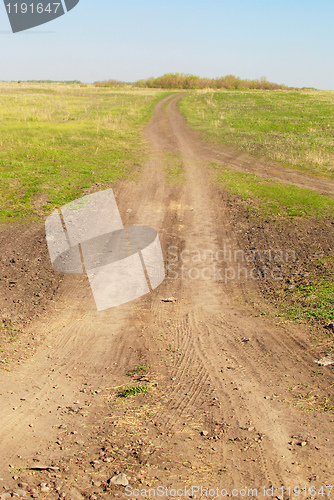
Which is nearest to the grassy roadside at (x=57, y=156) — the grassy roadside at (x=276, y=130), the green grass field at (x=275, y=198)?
the green grass field at (x=275, y=198)

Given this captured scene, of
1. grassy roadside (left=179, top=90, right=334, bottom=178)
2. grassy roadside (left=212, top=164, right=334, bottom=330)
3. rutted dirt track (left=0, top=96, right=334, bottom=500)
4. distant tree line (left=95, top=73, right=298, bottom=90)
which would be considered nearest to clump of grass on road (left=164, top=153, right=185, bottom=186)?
grassy roadside (left=212, top=164, right=334, bottom=330)

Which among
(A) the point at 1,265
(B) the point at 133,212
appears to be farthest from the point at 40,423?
(B) the point at 133,212

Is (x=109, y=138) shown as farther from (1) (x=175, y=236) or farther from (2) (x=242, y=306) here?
(2) (x=242, y=306)

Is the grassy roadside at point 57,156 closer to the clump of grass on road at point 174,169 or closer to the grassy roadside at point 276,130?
the clump of grass on road at point 174,169

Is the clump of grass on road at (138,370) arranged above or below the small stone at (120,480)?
below

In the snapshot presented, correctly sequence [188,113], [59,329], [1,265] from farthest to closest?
[188,113] < [1,265] < [59,329]

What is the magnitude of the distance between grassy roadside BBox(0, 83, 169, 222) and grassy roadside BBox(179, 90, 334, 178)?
505 centimetres

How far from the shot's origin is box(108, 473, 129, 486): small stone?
3.75m

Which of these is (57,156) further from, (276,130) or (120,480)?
(120,480)

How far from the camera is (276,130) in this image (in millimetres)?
24781

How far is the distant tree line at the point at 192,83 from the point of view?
8019cm

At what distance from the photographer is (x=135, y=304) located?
8125 mm

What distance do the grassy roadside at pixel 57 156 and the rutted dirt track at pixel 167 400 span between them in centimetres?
533

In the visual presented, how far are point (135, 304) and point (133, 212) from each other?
5107mm
